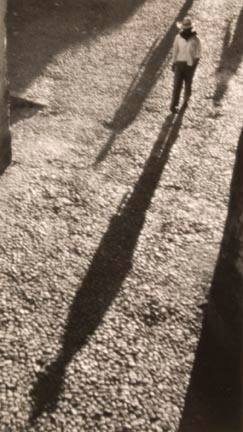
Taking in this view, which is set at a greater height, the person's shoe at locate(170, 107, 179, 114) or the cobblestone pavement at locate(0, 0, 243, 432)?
the person's shoe at locate(170, 107, 179, 114)

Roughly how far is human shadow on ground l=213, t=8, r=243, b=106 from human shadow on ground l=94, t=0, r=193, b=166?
1.28m

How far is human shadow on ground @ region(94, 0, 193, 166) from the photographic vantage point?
815 centimetres

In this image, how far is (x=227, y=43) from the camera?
36.4ft

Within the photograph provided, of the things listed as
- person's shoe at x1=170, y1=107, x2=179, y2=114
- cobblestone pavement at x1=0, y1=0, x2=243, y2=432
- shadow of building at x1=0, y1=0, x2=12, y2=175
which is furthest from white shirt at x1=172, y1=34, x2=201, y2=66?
shadow of building at x1=0, y1=0, x2=12, y2=175

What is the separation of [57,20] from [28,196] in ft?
21.3

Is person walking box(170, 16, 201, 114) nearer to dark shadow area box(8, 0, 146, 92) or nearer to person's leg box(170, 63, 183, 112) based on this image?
person's leg box(170, 63, 183, 112)

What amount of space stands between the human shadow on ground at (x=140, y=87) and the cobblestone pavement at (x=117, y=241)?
0.12 feet

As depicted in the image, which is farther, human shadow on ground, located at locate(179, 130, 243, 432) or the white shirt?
the white shirt

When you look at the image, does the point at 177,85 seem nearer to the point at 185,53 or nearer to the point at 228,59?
the point at 185,53

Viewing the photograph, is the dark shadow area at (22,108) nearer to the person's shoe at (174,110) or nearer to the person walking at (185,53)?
the person's shoe at (174,110)

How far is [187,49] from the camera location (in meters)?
7.68

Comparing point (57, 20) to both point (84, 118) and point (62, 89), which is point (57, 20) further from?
point (84, 118)

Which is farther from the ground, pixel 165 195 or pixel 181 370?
pixel 165 195

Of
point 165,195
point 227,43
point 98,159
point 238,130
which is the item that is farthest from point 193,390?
point 227,43
